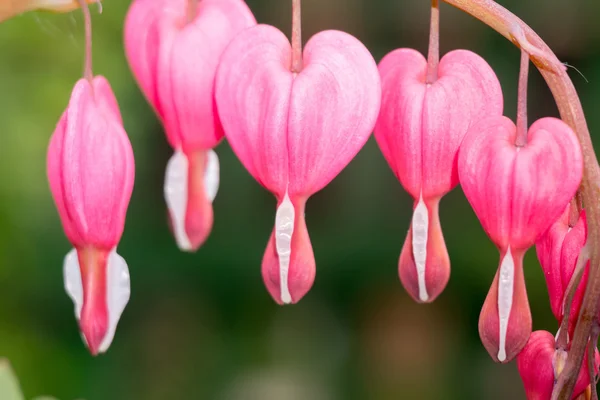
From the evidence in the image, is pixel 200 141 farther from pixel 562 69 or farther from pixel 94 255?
pixel 562 69

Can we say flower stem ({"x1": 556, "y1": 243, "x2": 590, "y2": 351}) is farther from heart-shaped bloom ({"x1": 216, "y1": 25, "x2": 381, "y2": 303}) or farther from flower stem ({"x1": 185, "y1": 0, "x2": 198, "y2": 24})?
flower stem ({"x1": 185, "y1": 0, "x2": 198, "y2": 24})

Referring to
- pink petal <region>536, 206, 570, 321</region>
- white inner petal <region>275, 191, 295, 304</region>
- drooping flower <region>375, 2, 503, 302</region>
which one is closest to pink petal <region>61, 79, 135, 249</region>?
white inner petal <region>275, 191, 295, 304</region>

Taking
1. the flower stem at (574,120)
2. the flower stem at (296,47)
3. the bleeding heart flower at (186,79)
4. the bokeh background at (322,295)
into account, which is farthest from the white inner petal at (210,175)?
the bokeh background at (322,295)

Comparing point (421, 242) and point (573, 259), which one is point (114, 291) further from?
point (573, 259)

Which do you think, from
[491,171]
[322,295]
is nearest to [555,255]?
[491,171]

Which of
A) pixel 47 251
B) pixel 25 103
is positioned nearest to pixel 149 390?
pixel 47 251
